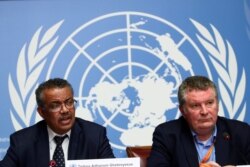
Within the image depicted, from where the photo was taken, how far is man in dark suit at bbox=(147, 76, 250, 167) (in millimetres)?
2535

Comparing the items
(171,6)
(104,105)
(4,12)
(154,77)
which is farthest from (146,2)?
(4,12)

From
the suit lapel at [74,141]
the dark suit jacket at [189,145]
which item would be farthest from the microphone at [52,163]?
the dark suit jacket at [189,145]

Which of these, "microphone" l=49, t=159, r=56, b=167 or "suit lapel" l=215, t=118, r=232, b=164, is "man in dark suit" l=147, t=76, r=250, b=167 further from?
"microphone" l=49, t=159, r=56, b=167

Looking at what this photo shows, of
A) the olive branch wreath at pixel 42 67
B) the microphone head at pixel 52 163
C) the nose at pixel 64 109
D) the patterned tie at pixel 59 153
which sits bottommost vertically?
the microphone head at pixel 52 163

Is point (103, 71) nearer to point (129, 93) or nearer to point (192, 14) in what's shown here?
point (129, 93)

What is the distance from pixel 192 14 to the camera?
3604mm

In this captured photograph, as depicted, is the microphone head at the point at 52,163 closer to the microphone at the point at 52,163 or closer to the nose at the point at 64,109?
the microphone at the point at 52,163

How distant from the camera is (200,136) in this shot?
2.70 meters

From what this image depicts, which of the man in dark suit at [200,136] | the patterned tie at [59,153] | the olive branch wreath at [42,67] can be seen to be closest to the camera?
the man in dark suit at [200,136]

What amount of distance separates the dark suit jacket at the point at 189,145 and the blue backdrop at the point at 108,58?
0.78 metres

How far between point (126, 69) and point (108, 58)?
0.61ft

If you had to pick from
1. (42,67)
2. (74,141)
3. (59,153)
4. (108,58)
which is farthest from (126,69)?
(59,153)

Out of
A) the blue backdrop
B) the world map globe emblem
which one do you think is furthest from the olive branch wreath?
the world map globe emblem

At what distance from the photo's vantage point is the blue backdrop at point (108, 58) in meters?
3.54
